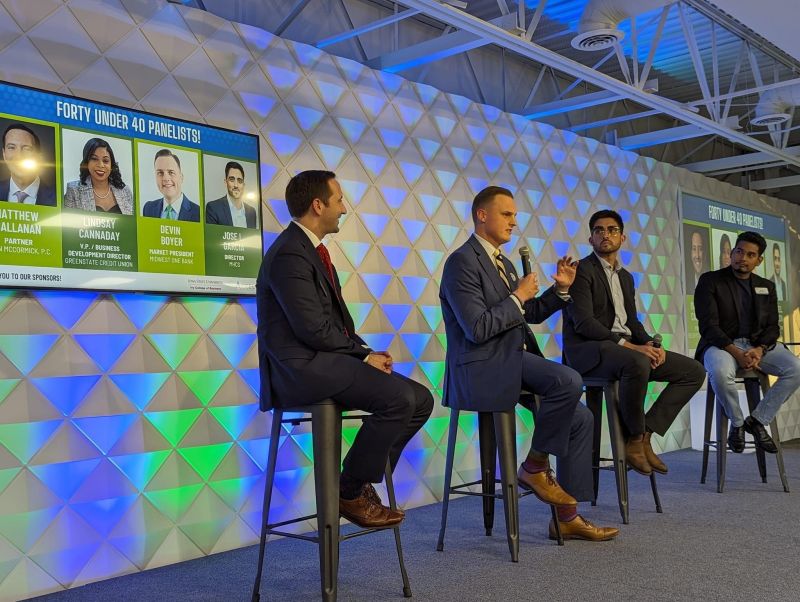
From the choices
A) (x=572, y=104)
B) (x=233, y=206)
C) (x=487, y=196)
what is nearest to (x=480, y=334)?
(x=487, y=196)

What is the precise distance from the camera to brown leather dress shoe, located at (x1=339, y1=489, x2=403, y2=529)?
295 centimetres

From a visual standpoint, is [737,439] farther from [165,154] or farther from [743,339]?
[165,154]

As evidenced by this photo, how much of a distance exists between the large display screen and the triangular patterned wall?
0.32 ft

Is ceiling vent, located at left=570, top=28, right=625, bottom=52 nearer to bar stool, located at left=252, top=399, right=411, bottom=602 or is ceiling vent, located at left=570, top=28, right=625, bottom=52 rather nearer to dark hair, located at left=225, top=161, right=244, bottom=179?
dark hair, located at left=225, top=161, right=244, bottom=179

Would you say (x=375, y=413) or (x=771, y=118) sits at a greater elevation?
(x=771, y=118)

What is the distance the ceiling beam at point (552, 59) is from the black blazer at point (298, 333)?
5.93ft

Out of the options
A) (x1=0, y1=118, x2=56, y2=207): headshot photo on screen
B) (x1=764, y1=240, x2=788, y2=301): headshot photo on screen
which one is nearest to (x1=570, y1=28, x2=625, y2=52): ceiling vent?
(x1=0, y1=118, x2=56, y2=207): headshot photo on screen

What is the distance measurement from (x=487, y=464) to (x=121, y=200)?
7.37 ft

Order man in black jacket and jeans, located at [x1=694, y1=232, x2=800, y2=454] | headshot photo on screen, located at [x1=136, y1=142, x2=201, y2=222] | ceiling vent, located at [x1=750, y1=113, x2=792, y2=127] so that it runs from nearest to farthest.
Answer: headshot photo on screen, located at [x1=136, y1=142, x2=201, y2=222], man in black jacket and jeans, located at [x1=694, y1=232, x2=800, y2=454], ceiling vent, located at [x1=750, y1=113, x2=792, y2=127]

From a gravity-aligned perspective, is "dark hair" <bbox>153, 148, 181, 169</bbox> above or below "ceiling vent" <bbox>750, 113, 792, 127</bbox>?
below

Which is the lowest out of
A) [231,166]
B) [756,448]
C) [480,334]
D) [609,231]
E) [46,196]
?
[756,448]

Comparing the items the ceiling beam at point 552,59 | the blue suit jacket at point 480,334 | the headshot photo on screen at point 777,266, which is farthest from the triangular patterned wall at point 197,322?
the headshot photo on screen at point 777,266

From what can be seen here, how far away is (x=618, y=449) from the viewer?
4.32 m

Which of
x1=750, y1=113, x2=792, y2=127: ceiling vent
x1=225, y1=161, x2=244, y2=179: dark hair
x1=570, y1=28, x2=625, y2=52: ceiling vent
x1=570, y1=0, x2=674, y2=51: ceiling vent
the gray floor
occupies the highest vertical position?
x1=570, y1=0, x2=674, y2=51: ceiling vent
